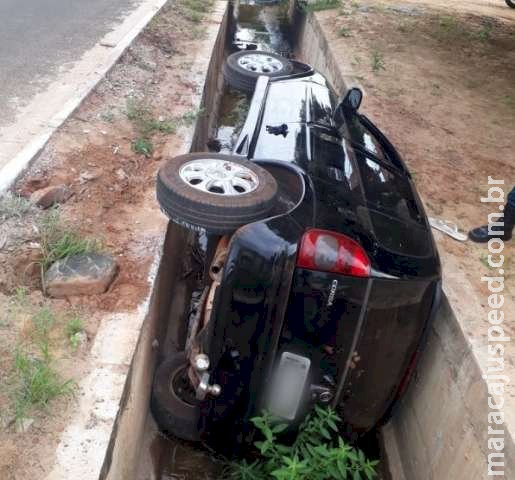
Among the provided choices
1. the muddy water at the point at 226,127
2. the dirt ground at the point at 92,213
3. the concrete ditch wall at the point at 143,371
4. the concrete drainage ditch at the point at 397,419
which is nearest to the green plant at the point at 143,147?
the dirt ground at the point at 92,213

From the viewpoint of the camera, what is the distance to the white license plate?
2906 millimetres

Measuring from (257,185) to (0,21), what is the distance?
7.23 metres

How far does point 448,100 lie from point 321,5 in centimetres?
573

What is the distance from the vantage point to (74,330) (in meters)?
3.18

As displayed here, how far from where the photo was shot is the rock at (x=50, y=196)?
420 cm

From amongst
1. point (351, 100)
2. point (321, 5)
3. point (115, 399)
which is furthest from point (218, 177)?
point (321, 5)

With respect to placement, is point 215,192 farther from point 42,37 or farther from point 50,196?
point 42,37

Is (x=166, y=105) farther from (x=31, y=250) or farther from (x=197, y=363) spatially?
(x=197, y=363)

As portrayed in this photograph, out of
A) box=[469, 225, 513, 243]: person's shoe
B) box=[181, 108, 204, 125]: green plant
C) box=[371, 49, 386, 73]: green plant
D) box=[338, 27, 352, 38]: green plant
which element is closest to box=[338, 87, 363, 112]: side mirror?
box=[469, 225, 513, 243]: person's shoe

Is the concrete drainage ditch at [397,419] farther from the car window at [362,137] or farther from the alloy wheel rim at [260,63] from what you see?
the alloy wheel rim at [260,63]

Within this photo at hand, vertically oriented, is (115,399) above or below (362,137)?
below

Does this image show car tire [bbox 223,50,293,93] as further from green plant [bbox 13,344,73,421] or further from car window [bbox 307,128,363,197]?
green plant [bbox 13,344,73,421]

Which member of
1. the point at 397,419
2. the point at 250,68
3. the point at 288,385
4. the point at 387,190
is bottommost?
the point at 397,419

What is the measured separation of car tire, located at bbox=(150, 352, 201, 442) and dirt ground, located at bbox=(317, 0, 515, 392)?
5.44 feet
